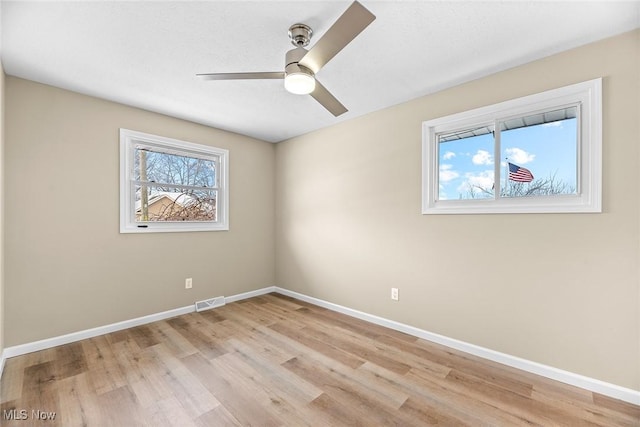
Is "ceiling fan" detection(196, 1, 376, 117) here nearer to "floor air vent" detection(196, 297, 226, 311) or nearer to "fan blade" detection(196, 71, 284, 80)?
"fan blade" detection(196, 71, 284, 80)

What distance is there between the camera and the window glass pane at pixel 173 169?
3.12m

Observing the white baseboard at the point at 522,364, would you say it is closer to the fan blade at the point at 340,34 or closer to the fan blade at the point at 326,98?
the fan blade at the point at 326,98

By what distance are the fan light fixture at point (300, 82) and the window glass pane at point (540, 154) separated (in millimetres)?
1765

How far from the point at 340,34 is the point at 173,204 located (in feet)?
9.47

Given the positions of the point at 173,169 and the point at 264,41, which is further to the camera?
the point at 173,169

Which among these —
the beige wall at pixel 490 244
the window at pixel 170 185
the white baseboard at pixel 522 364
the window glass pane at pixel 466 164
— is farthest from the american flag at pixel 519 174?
the window at pixel 170 185

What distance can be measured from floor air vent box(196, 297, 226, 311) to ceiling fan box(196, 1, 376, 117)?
2739mm

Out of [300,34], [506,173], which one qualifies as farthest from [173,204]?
[506,173]

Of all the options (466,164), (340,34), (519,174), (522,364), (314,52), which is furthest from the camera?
(466,164)

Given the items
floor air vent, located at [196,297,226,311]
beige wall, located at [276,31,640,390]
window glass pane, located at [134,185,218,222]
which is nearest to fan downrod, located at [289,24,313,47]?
beige wall, located at [276,31,640,390]

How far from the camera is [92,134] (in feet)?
8.94

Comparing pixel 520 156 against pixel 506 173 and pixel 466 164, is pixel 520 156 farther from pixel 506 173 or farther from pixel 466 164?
pixel 466 164

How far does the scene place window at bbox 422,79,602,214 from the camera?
1940 mm

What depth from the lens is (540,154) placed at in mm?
2197
